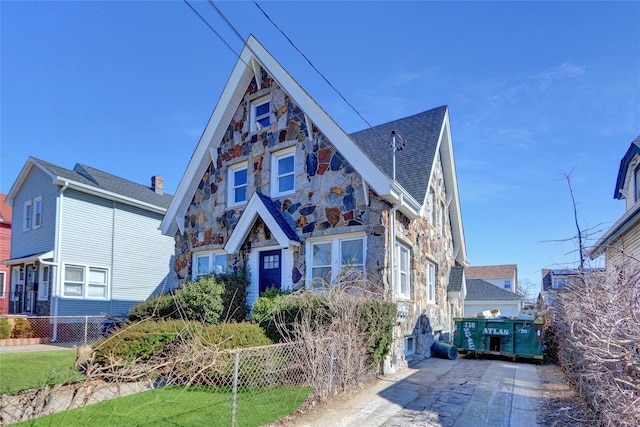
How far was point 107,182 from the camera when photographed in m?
19.9

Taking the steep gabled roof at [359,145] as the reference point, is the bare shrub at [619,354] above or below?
below

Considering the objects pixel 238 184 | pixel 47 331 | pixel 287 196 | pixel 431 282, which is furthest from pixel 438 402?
pixel 47 331

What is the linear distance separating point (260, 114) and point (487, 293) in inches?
962

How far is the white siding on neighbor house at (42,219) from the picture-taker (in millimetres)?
17359

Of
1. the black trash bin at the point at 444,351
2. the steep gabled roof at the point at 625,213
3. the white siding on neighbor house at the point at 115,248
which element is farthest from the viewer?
the white siding on neighbor house at the point at 115,248

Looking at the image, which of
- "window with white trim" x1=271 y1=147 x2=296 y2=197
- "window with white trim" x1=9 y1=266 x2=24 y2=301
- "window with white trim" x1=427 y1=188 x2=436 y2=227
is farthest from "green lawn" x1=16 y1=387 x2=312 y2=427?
"window with white trim" x1=9 y1=266 x2=24 y2=301

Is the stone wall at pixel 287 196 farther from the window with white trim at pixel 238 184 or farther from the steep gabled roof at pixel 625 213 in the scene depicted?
the steep gabled roof at pixel 625 213

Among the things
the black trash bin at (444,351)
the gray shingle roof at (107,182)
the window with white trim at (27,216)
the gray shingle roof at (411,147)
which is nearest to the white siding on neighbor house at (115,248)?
the gray shingle roof at (107,182)

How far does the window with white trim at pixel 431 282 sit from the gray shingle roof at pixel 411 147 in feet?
10.6

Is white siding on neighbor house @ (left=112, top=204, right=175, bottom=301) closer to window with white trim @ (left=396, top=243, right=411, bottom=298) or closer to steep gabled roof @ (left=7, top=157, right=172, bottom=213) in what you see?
steep gabled roof @ (left=7, top=157, right=172, bottom=213)

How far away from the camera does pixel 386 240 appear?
Answer: 973 cm

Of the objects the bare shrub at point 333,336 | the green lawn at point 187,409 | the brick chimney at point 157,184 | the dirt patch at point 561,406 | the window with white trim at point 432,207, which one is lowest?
the dirt patch at point 561,406

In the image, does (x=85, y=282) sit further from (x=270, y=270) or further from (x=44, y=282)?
(x=270, y=270)

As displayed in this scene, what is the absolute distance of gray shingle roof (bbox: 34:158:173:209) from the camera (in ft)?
58.5
